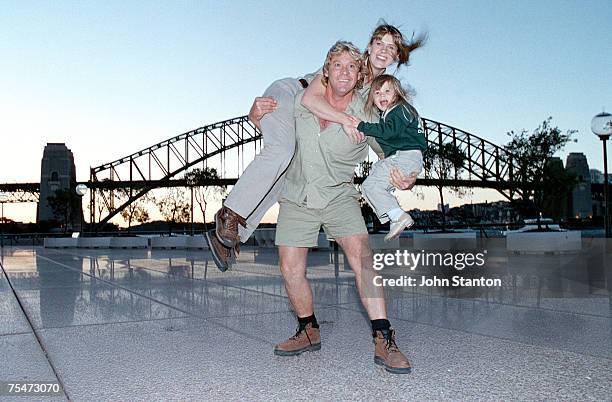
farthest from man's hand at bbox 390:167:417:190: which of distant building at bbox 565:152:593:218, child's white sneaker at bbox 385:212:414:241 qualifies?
distant building at bbox 565:152:593:218

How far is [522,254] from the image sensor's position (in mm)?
12578

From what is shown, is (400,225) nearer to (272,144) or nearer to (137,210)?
(272,144)

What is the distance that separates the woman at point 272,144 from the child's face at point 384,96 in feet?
0.53

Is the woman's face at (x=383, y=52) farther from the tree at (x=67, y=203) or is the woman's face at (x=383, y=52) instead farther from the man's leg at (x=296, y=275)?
the tree at (x=67, y=203)

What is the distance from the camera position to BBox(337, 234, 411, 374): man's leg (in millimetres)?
2873

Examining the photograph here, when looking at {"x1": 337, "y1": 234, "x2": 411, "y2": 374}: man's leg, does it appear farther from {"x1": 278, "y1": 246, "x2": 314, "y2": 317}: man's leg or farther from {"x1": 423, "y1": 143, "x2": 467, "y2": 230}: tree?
{"x1": 423, "y1": 143, "x2": 467, "y2": 230}: tree

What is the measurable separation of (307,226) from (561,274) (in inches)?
226

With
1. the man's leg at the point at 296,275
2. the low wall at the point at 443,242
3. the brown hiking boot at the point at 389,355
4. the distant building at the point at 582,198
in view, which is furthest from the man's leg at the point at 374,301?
the distant building at the point at 582,198

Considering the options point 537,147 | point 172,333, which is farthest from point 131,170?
point 172,333

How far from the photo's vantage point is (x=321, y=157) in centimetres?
304

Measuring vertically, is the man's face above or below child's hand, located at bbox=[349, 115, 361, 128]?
above

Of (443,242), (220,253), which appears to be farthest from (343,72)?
(443,242)

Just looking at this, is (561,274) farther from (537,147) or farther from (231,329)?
(537,147)

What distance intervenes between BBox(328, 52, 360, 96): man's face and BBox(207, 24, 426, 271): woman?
9cm
